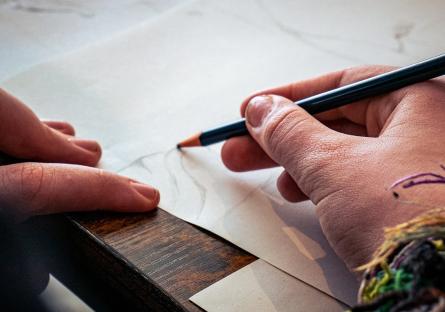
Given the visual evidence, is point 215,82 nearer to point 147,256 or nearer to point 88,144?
point 88,144

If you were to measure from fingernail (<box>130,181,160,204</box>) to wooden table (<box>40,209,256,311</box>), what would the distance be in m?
0.01

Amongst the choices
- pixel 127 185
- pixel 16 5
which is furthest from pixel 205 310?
pixel 16 5

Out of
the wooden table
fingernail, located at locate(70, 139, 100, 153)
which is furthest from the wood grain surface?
fingernail, located at locate(70, 139, 100, 153)

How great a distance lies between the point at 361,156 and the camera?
16.8 inches

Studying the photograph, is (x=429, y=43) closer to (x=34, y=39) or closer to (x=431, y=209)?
(x=431, y=209)

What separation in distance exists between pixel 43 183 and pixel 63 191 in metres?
0.02

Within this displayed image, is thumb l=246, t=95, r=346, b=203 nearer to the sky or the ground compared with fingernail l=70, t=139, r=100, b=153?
nearer to the sky

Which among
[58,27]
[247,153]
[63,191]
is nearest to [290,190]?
[247,153]

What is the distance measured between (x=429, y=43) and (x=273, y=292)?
1.38 feet

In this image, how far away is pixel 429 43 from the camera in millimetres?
729

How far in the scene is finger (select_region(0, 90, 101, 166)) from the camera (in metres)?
0.58

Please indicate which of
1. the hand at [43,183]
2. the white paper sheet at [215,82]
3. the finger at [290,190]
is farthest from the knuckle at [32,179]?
the finger at [290,190]

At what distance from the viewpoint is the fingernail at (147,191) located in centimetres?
54

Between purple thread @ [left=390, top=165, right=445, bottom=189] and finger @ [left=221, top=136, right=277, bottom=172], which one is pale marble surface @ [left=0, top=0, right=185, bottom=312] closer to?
finger @ [left=221, top=136, right=277, bottom=172]
